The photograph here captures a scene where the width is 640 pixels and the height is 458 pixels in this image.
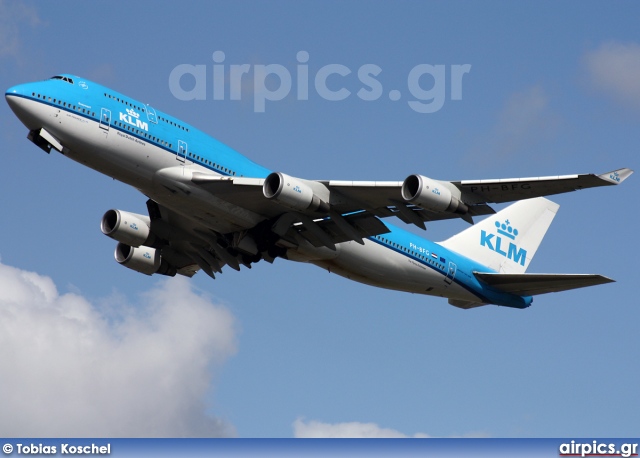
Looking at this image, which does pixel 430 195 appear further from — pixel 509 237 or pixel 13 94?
pixel 509 237

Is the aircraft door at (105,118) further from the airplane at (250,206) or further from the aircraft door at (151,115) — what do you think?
the aircraft door at (151,115)

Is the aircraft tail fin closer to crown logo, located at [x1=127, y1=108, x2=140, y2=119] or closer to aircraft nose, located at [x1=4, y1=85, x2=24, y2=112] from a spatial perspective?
crown logo, located at [x1=127, y1=108, x2=140, y2=119]

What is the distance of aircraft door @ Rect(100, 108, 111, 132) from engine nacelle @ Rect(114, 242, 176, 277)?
1037 cm

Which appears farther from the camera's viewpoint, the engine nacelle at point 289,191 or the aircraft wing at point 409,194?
the engine nacelle at point 289,191

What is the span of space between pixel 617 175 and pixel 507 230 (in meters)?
18.6

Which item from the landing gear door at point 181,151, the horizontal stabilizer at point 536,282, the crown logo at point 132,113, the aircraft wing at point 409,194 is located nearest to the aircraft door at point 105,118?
the crown logo at point 132,113

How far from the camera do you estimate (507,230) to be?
171 feet

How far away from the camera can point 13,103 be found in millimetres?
35906

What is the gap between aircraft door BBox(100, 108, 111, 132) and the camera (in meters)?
36.4

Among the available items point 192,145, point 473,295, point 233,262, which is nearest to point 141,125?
point 192,145

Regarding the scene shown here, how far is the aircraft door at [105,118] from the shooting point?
119 ft

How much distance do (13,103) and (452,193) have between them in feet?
49.3

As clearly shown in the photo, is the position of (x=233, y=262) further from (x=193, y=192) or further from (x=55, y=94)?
(x=55, y=94)

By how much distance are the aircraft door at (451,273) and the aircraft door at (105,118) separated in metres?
16.5
